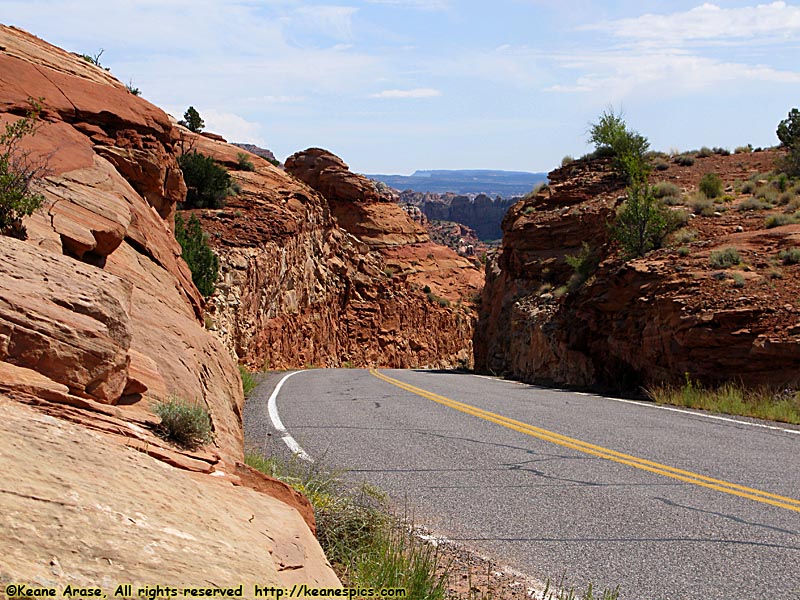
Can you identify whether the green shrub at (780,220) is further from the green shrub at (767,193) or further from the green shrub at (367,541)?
the green shrub at (367,541)

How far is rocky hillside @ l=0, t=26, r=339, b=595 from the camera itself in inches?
118

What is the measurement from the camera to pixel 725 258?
18.1m

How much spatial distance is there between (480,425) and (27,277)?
739 cm

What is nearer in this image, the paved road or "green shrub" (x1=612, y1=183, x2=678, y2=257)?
the paved road

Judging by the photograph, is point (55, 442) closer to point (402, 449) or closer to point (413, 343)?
point (402, 449)

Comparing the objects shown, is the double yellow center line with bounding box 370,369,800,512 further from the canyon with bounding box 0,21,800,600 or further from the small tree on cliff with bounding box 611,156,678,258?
the small tree on cliff with bounding box 611,156,678,258

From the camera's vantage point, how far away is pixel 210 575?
10.4 feet

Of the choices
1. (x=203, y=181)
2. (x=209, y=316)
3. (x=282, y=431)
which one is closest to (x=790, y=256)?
(x=282, y=431)

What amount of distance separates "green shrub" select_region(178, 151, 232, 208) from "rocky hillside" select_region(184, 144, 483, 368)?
0.77 meters

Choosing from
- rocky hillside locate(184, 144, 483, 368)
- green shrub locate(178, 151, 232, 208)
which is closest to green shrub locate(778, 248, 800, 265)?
rocky hillside locate(184, 144, 483, 368)

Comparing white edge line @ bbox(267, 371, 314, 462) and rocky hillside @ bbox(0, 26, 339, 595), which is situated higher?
rocky hillside @ bbox(0, 26, 339, 595)

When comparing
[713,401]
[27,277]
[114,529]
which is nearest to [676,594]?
[114,529]

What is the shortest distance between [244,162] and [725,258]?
87.8 ft

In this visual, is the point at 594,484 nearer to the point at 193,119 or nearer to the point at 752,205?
the point at 752,205
